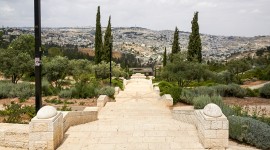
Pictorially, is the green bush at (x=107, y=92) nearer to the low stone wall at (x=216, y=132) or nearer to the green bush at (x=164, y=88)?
the green bush at (x=164, y=88)

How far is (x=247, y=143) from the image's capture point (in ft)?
28.6

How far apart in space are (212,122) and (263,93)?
50.8 feet

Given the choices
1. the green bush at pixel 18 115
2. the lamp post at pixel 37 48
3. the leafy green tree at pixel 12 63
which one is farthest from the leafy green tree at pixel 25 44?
the lamp post at pixel 37 48

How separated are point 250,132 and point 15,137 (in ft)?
19.2

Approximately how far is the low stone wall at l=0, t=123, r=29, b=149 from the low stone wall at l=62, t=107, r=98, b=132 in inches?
48.8

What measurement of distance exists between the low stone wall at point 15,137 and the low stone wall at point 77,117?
124cm

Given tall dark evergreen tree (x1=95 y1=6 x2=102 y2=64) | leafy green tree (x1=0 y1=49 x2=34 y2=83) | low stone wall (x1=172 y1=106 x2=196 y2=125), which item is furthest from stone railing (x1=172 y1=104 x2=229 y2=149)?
tall dark evergreen tree (x1=95 y1=6 x2=102 y2=64)

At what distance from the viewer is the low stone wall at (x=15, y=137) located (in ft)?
23.9

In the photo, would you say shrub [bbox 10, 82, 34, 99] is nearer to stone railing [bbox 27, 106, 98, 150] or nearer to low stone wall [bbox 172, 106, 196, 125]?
low stone wall [bbox 172, 106, 196, 125]

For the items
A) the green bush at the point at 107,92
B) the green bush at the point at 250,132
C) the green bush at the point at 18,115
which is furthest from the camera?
the green bush at the point at 107,92

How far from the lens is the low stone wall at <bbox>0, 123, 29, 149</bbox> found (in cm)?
729

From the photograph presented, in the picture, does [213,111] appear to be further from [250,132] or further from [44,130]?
[44,130]

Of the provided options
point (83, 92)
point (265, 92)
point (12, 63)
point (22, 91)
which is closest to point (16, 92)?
point (22, 91)

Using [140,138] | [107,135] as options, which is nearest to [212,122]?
[140,138]
